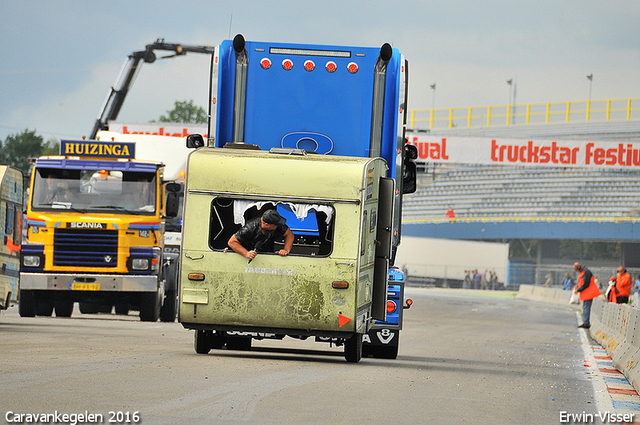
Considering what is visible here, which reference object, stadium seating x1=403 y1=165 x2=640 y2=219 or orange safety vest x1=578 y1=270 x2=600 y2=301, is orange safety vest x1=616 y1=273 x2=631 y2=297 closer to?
orange safety vest x1=578 y1=270 x2=600 y2=301

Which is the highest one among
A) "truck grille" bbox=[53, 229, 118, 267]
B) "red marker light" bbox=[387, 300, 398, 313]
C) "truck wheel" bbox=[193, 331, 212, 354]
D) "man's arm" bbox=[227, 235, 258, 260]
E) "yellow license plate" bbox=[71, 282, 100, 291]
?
"man's arm" bbox=[227, 235, 258, 260]

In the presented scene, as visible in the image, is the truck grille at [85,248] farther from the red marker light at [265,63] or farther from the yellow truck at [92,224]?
the red marker light at [265,63]

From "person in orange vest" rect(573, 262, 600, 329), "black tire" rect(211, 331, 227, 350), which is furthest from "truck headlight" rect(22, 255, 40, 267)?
"person in orange vest" rect(573, 262, 600, 329)

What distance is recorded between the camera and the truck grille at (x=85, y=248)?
18.0 m

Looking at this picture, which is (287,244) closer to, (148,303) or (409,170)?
(409,170)

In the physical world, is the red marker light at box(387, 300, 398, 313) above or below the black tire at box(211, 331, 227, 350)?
above

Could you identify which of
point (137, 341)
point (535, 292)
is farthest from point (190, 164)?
point (535, 292)

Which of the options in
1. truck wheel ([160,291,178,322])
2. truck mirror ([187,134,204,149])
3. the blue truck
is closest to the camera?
the blue truck

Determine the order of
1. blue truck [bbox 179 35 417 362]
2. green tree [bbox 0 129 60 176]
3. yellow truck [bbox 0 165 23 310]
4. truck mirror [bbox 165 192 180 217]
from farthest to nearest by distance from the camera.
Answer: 1. green tree [bbox 0 129 60 176]
2. truck mirror [bbox 165 192 180 217]
3. yellow truck [bbox 0 165 23 310]
4. blue truck [bbox 179 35 417 362]

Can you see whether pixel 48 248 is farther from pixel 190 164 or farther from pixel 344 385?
pixel 344 385

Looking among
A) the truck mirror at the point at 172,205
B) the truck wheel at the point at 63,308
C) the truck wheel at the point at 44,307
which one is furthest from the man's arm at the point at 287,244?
the truck wheel at the point at 63,308

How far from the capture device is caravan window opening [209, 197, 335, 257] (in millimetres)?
11633

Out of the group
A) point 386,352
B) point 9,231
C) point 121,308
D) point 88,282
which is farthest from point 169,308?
point 386,352

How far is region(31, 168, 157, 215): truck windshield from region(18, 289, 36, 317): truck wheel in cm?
161
